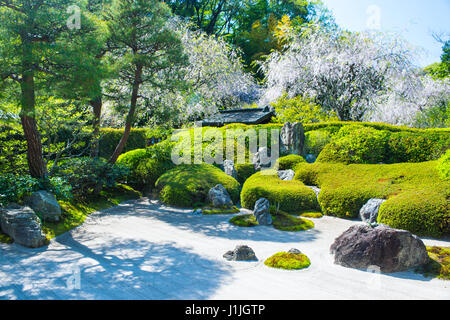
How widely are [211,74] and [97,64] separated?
13202 millimetres

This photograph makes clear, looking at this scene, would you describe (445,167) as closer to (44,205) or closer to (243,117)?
(44,205)

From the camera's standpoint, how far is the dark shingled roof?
1625 centimetres

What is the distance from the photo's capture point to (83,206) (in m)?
9.10

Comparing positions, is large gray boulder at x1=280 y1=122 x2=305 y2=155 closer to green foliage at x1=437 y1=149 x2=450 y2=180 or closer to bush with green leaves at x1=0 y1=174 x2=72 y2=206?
green foliage at x1=437 y1=149 x2=450 y2=180

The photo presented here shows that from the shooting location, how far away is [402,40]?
1639 cm

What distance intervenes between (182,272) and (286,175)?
6683 mm

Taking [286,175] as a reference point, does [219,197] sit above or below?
below

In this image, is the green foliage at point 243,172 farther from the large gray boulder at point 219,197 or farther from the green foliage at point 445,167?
the green foliage at point 445,167

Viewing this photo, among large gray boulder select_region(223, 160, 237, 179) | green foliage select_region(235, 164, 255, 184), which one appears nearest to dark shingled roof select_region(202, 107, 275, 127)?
green foliage select_region(235, 164, 255, 184)

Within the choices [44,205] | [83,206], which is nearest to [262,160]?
[83,206]

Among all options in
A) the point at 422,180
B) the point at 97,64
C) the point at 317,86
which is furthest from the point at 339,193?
the point at 317,86

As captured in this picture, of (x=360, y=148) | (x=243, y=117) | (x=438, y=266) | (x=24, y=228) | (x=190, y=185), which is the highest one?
(x=243, y=117)
